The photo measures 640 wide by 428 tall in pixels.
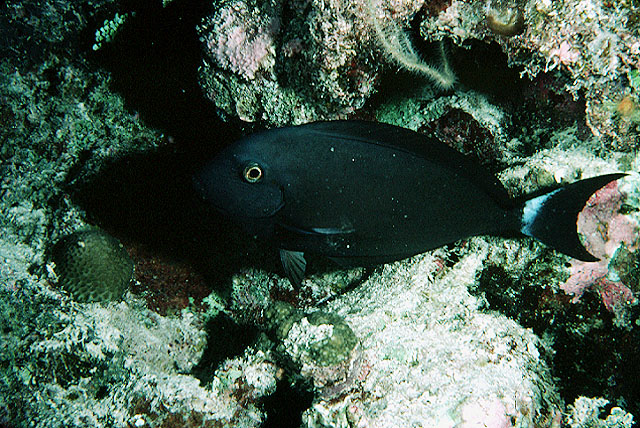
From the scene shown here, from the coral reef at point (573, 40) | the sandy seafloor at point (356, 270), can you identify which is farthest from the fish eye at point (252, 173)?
the coral reef at point (573, 40)

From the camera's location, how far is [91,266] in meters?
3.54

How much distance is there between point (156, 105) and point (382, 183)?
3.23 meters

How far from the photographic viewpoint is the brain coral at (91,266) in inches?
140

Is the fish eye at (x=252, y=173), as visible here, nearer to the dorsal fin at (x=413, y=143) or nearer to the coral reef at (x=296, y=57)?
the dorsal fin at (x=413, y=143)

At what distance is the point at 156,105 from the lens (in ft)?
13.7

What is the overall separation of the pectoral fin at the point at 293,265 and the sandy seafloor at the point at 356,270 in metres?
0.38

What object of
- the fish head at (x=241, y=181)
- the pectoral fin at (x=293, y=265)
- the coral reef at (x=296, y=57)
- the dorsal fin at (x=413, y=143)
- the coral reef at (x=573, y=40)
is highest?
the coral reef at (x=573, y=40)

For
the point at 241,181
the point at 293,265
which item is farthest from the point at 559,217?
the point at 241,181

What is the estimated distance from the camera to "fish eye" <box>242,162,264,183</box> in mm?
2061

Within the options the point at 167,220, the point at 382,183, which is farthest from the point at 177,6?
the point at 382,183

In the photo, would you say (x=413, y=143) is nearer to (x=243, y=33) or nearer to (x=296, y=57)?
(x=296, y=57)

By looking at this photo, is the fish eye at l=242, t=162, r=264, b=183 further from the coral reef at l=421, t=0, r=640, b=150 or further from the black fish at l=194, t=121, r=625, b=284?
the coral reef at l=421, t=0, r=640, b=150

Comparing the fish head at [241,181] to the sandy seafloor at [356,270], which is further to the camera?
the sandy seafloor at [356,270]

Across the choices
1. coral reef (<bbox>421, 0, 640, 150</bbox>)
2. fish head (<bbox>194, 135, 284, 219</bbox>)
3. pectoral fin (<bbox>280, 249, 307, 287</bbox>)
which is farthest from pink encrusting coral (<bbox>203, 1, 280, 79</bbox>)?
pectoral fin (<bbox>280, 249, 307, 287</bbox>)
